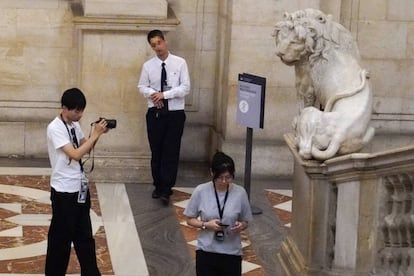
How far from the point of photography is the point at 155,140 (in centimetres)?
1259

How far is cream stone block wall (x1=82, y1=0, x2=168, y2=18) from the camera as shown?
13.2 m

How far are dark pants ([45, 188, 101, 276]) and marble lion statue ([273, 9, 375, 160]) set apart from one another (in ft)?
5.77

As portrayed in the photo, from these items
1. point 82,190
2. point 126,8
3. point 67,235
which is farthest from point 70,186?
point 126,8

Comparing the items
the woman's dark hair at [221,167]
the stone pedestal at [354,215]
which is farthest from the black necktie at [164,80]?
the woman's dark hair at [221,167]

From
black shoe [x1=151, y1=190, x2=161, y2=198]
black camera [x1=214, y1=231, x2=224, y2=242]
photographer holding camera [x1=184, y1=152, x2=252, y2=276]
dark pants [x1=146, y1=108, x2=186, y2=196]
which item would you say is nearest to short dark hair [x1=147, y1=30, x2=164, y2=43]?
dark pants [x1=146, y1=108, x2=186, y2=196]

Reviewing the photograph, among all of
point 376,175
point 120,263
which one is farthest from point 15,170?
point 376,175

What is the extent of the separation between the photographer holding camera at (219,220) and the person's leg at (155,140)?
4.51 m

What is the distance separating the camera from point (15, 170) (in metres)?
13.5

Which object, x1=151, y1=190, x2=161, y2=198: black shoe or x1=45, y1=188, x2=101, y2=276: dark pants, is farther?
x1=151, y1=190, x2=161, y2=198: black shoe

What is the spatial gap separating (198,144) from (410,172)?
24.9 feet

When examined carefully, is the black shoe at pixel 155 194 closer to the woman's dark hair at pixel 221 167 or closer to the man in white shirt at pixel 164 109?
the man in white shirt at pixel 164 109

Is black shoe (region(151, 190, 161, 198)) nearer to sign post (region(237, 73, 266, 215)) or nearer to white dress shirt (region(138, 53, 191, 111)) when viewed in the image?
white dress shirt (region(138, 53, 191, 111))

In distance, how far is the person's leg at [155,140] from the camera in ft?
41.2

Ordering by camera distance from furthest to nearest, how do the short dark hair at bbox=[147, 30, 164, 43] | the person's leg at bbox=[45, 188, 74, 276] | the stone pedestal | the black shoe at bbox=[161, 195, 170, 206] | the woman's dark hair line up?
the black shoe at bbox=[161, 195, 170, 206]
the short dark hair at bbox=[147, 30, 164, 43]
the person's leg at bbox=[45, 188, 74, 276]
the woman's dark hair
the stone pedestal
